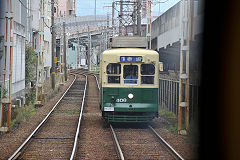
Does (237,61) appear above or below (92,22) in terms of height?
below

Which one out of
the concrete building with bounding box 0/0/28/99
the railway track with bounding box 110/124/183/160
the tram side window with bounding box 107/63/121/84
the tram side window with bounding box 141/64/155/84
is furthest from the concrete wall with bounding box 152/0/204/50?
the concrete building with bounding box 0/0/28/99

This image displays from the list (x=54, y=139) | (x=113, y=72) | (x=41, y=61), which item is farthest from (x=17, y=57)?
(x=54, y=139)

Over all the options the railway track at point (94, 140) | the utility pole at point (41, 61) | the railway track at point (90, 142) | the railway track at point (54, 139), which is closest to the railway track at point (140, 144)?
the railway track at point (90, 142)

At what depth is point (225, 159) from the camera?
8.43 metres

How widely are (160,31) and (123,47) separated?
652 centimetres

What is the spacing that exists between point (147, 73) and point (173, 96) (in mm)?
3701

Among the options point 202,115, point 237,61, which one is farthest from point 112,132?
point 237,61

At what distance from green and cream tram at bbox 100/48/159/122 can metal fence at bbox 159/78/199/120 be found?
48.2 inches

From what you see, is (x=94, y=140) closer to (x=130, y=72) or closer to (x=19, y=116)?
(x=130, y=72)

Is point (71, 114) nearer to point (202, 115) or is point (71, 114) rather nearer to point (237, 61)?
point (202, 115)

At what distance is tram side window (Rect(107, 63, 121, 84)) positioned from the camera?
1306cm

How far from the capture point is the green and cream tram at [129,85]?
12.9 meters

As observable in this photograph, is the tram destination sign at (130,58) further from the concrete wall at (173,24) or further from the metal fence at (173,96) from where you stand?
the metal fence at (173,96)

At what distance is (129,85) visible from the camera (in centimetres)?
1296
